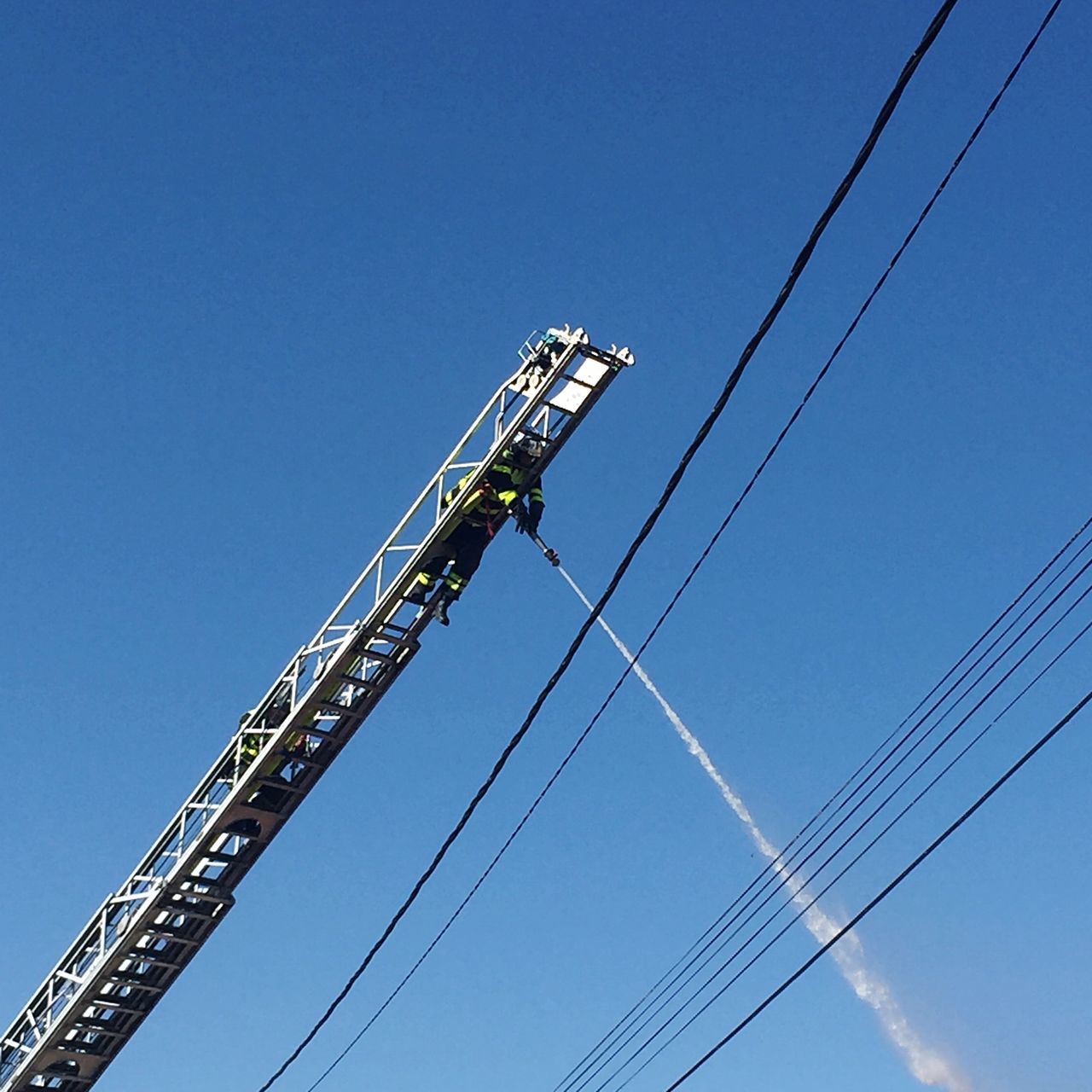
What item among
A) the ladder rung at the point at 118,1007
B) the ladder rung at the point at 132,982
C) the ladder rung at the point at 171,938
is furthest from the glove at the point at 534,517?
the ladder rung at the point at 118,1007

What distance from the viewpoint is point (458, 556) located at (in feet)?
59.7

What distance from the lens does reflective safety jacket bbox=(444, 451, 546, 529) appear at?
17828 mm

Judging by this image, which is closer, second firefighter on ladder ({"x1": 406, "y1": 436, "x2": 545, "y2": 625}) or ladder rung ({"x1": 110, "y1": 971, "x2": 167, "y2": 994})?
second firefighter on ladder ({"x1": 406, "y1": 436, "x2": 545, "y2": 625})

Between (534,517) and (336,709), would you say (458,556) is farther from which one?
(336,709)

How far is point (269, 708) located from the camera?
18.7 meters

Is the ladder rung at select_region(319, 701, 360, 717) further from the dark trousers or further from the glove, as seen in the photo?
the glove

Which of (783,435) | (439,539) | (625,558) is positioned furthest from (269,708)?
(783,435)

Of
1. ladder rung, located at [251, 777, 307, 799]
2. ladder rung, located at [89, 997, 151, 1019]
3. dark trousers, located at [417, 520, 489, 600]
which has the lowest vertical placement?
ladder rung, located at [89, 997, 151, 1019]

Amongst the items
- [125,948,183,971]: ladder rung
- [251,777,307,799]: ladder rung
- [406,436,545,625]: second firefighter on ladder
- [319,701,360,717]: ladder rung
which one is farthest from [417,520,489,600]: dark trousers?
[125,948,183,971]: ladder rung

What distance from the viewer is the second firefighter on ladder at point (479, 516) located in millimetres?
17859

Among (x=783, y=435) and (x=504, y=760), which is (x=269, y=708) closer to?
(x=504, y=760)

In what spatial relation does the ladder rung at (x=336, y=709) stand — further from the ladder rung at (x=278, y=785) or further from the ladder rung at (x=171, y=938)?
the ladder rung at (x=171, y=938)

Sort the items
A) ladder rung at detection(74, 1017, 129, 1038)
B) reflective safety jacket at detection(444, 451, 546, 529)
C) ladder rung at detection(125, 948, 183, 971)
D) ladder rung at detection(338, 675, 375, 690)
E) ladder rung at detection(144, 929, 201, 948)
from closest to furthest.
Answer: reflective safety jacket at detection(444, 451, 546, 529), ladder rung at detection(338, 675, 375, 690), ladder rung at detection(144, 929, 201, 948), ladder rung at detection(125, 948, 183, 971), ladder rung at detection(74, 1017, 129, 1038)

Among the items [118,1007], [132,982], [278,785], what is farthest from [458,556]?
[118,1007]
